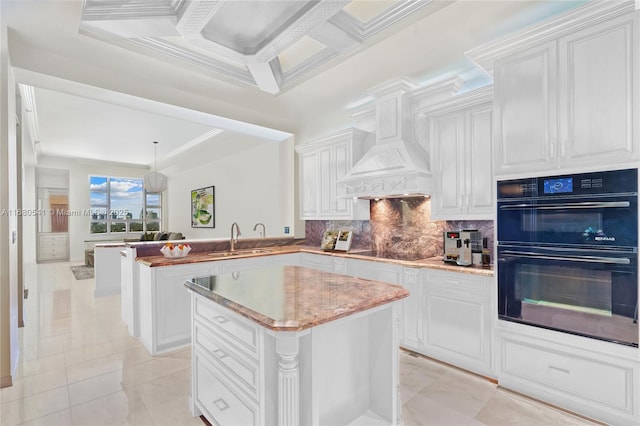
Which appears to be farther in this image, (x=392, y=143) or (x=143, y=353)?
(x=392, y=143)

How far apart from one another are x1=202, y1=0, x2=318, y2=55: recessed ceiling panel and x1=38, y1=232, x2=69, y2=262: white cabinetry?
9.81m

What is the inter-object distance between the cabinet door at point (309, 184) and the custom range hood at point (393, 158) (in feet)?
2.99

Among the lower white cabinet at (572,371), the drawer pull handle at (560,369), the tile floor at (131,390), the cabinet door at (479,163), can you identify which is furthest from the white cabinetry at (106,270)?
the drawer pull handle at (560,369)

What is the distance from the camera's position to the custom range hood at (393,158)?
307cm

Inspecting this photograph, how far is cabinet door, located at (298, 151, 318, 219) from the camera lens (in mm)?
4469

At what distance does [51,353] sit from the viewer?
3008mm

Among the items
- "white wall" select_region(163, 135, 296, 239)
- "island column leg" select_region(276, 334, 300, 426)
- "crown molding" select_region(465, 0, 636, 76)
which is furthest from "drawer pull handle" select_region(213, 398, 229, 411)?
"white wall" select_region(163, 135, 296, 239)

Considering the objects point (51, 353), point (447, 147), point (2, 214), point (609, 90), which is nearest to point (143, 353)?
point (51, 353)

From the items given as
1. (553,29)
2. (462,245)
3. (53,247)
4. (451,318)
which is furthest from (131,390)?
(53,247)

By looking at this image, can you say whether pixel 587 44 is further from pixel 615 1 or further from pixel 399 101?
pixel 399 101

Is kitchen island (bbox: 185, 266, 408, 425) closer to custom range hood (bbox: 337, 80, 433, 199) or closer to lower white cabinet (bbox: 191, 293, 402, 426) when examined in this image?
lower white cabinet (bbox: 191, 293, 402, 426)

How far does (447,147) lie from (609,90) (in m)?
1.24

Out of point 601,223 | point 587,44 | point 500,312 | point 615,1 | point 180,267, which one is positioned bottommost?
point 500,312

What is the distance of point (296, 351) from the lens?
1256 mm
